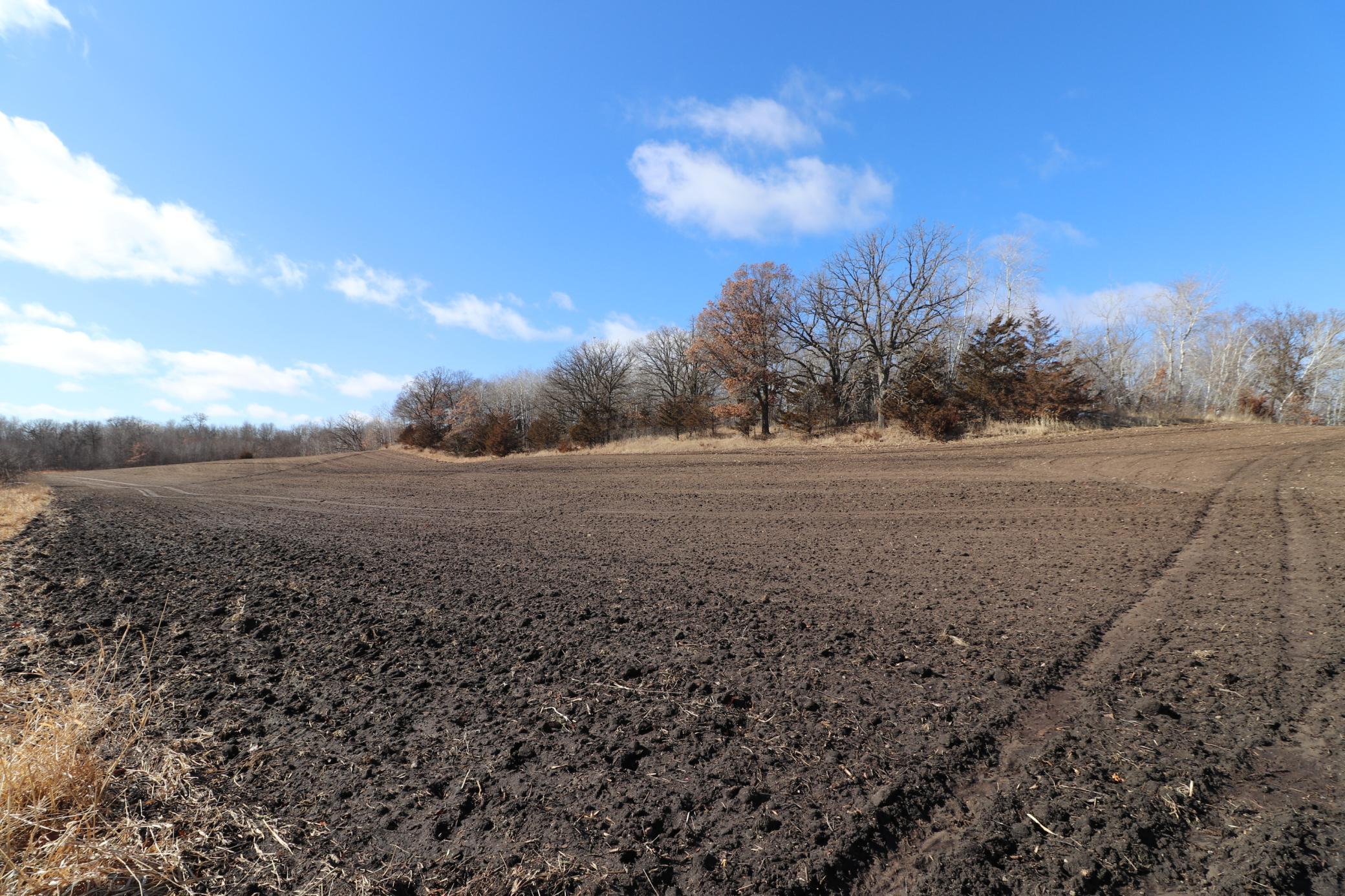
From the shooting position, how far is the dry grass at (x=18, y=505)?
35.0 ft

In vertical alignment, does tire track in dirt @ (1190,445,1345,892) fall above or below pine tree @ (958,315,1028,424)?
below

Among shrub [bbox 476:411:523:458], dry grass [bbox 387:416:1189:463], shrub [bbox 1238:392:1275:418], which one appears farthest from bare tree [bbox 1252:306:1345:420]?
shrub [bbox 476:411:523:458]

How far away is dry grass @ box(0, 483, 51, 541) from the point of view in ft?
35.0

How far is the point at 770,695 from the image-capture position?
3.46 meters

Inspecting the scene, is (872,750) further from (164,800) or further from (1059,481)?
(1059,481)

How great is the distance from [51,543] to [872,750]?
13419 mm

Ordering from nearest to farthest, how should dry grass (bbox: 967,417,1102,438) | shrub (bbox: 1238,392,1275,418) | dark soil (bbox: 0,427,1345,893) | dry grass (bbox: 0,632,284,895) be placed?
dry grass (bbox: 0,632,284,895), dark soil (bbox: 0,427,1345,893), dry grass (bbox: 967,417,1102,438), shrub (bbox: 1238,392,1275,418)

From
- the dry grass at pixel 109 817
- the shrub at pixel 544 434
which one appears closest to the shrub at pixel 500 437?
the shrub at pixel 544 434

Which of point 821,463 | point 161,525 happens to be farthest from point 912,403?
point 161,525

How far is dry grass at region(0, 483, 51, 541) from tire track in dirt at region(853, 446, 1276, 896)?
1470 centimetres

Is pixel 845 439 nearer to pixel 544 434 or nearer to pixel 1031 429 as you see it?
pixel 1031 429

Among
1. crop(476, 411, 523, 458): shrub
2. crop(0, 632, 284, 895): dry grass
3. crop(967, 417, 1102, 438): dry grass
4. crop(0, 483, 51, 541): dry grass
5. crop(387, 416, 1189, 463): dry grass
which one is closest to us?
crop(0, 632, 284, 895): dry grass

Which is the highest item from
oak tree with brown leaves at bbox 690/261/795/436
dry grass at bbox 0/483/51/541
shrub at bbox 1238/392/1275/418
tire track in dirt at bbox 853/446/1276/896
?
oak tree with brown leaves at bbox 690/261/795/436

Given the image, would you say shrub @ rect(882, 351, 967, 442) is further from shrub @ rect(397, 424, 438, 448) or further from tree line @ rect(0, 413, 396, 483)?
tree line @ rect(0, 413, 396, 483)
